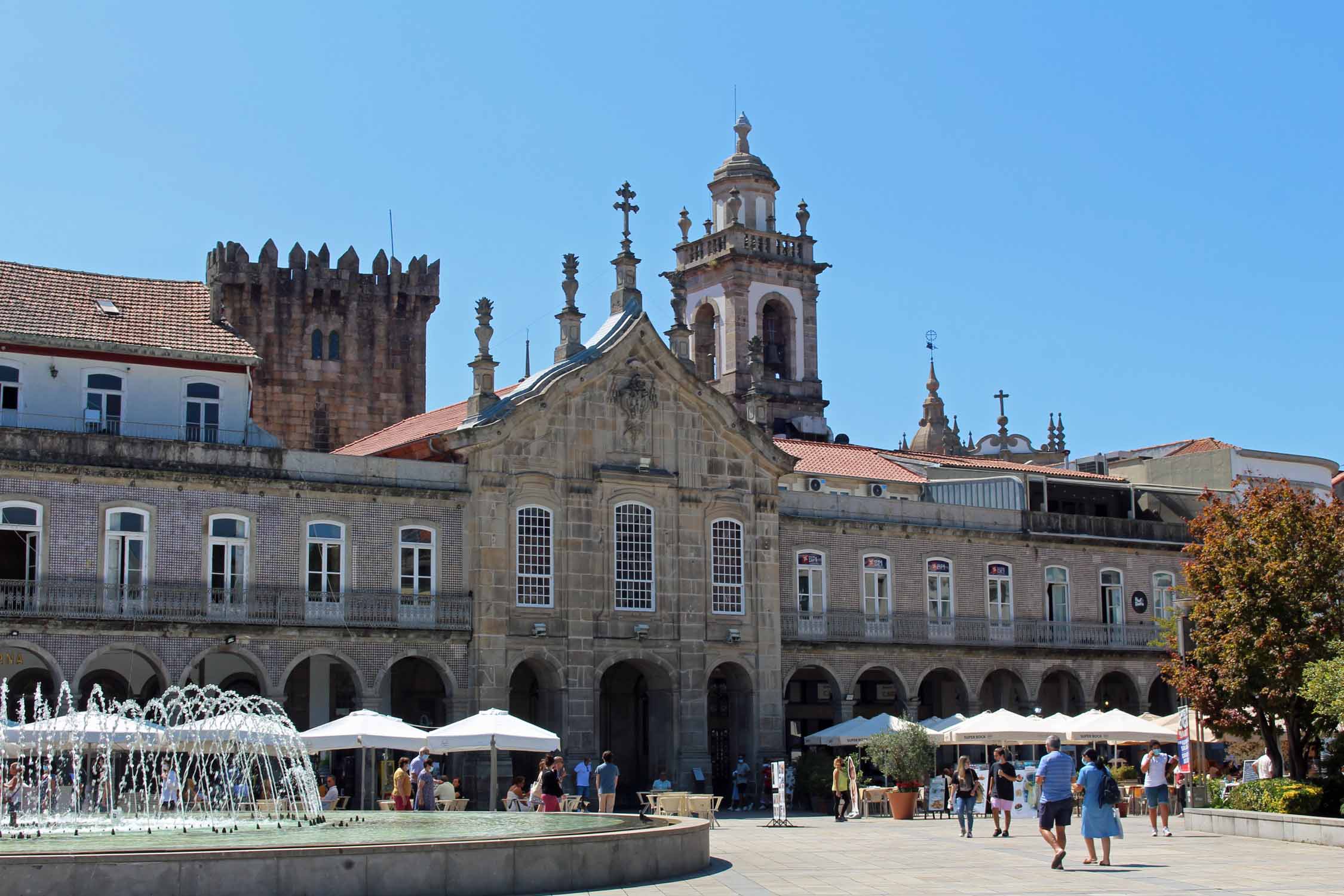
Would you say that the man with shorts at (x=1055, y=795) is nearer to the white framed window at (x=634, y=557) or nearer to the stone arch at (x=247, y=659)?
the stone arch at (x=247, y=659)

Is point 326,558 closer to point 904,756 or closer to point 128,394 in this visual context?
point 128,394

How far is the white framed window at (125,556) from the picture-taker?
34.3m

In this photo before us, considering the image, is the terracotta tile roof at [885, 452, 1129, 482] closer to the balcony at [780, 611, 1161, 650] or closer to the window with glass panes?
the balcony at [780, 611, 1161, 650]

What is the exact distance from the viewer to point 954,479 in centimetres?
5066

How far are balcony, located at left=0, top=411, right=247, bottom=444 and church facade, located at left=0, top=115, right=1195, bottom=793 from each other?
0.55 feet

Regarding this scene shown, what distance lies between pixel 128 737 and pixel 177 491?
8.40m

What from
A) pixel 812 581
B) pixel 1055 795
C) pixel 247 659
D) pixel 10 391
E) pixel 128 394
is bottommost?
pixel 1055 795

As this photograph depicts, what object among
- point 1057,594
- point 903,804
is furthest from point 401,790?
point 1057,594

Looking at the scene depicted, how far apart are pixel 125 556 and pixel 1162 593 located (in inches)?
Answer: 1145

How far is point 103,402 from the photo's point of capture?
123 ft

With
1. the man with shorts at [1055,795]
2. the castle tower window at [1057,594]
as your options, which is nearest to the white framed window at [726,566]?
the castle tower window at [1057,594]

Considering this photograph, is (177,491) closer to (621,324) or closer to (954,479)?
(621,324)

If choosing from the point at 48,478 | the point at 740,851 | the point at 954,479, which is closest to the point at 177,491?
the point at 48,478

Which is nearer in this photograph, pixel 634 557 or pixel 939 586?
A: pixel 634 557
